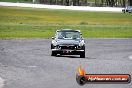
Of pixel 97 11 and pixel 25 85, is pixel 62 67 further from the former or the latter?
pixel 97 11

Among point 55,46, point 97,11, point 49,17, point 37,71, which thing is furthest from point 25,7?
point 37,71

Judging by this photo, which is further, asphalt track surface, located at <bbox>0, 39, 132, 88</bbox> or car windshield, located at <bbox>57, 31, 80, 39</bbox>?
car windshield, located at <bbox>57, 31, 80, 39</bbox>

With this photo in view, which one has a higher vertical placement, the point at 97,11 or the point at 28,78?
the point at 28,78

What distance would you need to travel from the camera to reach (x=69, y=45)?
88.6 feet

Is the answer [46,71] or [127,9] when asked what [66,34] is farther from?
[127,9]

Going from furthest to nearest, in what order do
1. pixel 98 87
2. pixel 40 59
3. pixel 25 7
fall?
pixel 25 7, pixel 40 59, pixel 98 87

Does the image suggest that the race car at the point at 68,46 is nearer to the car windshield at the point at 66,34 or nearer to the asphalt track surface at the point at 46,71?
the car windshield at the point at 66,34

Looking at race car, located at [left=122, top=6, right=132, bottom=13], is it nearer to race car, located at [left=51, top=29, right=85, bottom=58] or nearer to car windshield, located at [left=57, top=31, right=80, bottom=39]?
car windshield, located at [left=57, top=31, right=80, bottom=39]

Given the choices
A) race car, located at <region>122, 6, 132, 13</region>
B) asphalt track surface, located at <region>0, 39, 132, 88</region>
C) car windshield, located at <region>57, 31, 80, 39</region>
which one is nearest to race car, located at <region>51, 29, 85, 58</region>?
car windshield, located at <region>57, 31, 80, 39</region>

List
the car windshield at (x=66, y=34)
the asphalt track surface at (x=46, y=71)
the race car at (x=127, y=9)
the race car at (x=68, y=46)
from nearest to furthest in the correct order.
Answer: the asphalt track surface at (x=46, y=71) → the race car at (x=68, y=46) → the car windshield at (x=66, y=34) → the race car at (x=127, y=9)

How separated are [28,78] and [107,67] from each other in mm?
5021

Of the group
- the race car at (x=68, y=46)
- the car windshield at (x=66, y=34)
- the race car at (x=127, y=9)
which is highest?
the car windshield at (x=66, y=34)

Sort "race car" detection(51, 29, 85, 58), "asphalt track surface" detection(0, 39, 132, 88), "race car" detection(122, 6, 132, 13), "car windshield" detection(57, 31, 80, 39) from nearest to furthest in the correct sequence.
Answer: "asphalt track surface" detection(0, 39, 132, 88)
"race car" detection(51, 29, 85, 58)
"car windshield" detection(57, 31, 80, 39)
"race car" detection(122, 6, 132, 13)

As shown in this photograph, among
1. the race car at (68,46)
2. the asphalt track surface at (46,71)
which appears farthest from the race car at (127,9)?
the asphalt track surface at (46,71)
